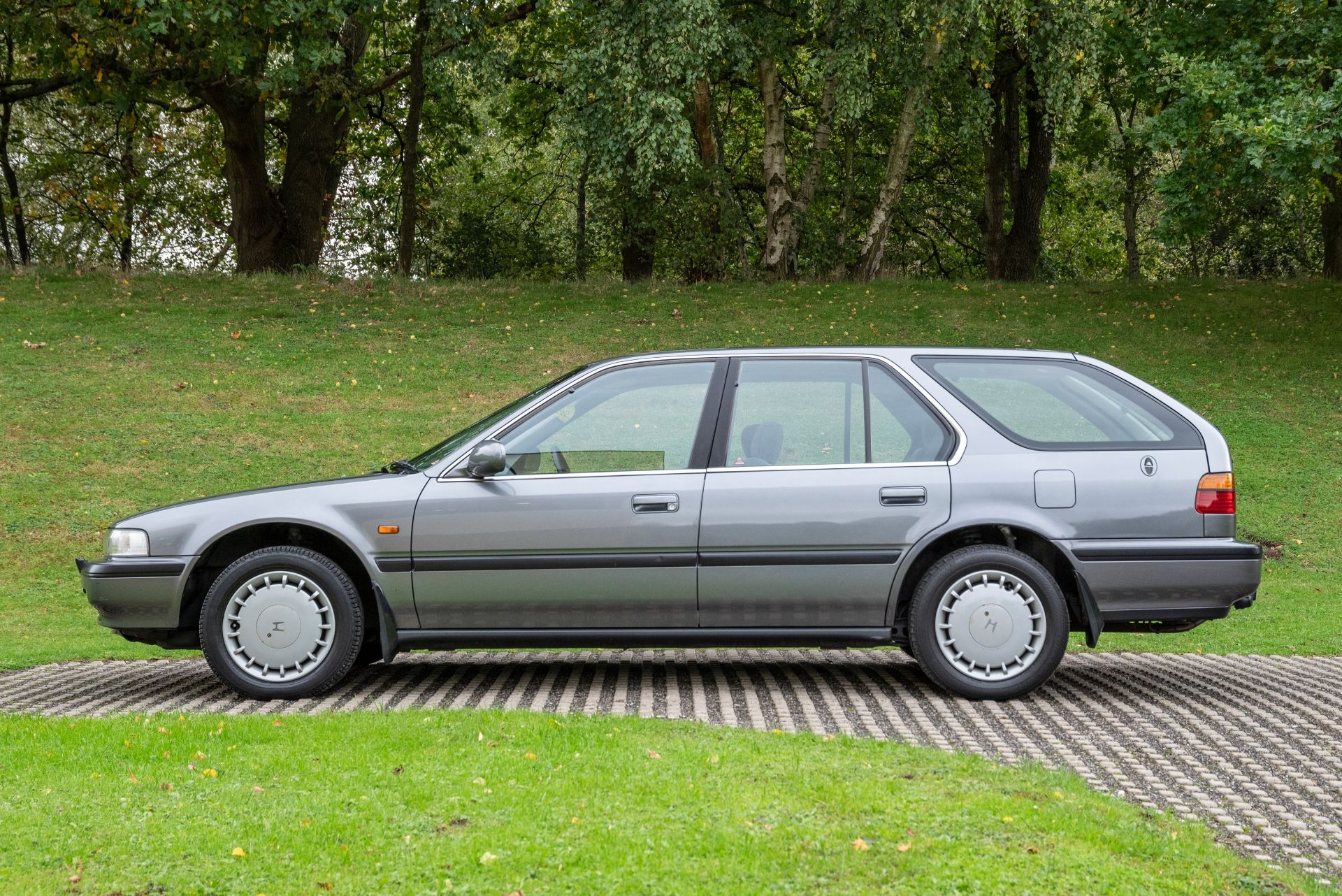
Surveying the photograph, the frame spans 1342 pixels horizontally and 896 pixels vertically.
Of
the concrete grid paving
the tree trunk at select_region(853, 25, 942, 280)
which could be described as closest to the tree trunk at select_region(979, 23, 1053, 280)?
the tree trunk at select_region(853, 25, 942, 280)

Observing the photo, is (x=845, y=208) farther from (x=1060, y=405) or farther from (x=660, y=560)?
(x=660, y=560)

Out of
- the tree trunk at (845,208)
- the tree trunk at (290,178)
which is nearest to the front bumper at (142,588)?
the tree trunk at (290,178)

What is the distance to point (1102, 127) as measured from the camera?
98.6 ft

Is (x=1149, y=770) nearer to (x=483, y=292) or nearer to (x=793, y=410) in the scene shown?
(x=793, y=410)

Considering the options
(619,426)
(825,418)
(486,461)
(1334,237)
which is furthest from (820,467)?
(1334,237)

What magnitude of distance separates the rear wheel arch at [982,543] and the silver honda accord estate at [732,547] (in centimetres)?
1

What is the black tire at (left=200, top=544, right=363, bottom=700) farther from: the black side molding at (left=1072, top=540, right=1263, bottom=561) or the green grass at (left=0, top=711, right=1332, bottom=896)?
the black side molding at (left=1072, top=540, right=1263, bottom=561)

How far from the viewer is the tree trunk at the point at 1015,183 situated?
2669cm

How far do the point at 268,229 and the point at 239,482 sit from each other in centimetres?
1219

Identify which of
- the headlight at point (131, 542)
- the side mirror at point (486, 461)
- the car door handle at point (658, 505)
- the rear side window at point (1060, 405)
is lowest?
the headlight at point (131, 542)

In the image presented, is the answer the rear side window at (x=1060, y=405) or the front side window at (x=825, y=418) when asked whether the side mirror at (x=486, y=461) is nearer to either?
the front side window at (x=825, y=418)

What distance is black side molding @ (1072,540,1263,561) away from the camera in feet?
20.0

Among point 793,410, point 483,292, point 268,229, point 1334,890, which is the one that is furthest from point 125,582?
point 268,229

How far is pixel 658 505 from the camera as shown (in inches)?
243
